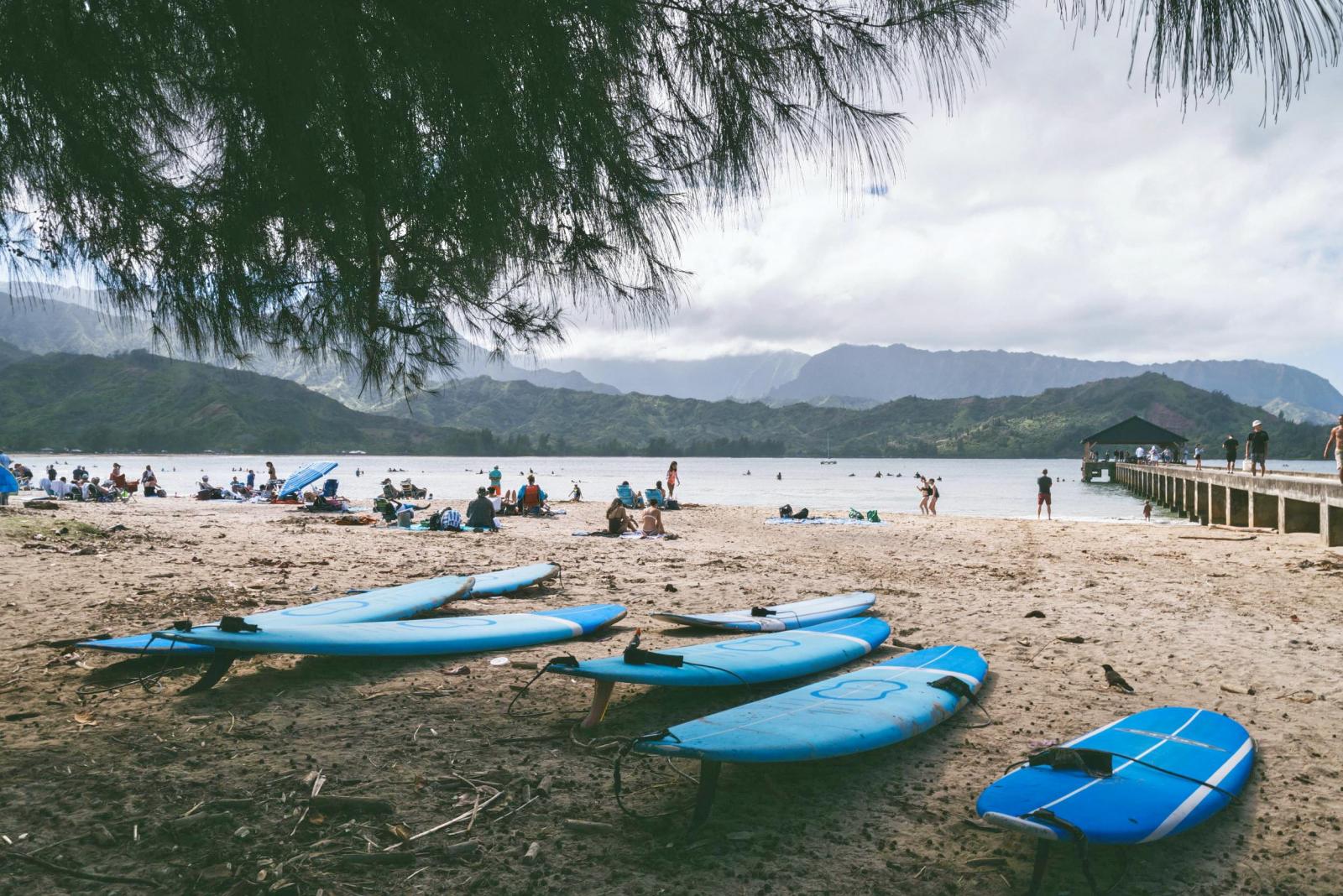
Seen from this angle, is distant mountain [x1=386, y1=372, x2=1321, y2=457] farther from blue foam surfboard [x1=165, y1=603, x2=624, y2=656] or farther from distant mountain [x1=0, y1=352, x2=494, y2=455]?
blue foam surfboard [x1=165, y1=603, x2=624, y2=656]

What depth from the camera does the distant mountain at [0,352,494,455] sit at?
77812 mm

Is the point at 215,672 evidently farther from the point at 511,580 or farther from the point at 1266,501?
the point at 1266,501

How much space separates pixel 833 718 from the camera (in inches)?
129

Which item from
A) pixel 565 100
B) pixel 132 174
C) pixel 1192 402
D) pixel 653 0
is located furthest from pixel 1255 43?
pixel 1192 402

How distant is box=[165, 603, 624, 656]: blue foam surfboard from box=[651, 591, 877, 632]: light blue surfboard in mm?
628

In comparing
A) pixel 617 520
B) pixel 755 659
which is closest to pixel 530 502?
pixel 617 520

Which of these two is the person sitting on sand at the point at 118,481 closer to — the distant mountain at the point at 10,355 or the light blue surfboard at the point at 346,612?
the light blue surfboard at the point at 346,612

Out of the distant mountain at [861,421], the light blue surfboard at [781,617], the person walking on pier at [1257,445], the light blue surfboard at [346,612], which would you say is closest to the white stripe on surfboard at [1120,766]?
the light blue surfboard at [781,617]

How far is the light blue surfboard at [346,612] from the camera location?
4188mm

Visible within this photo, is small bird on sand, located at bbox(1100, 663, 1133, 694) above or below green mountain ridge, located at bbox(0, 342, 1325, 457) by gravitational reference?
below

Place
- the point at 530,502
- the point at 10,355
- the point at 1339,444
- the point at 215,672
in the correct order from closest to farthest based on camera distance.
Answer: the point at 215,672, the point at 1339,444, the point at 530,502, the point at 10,355

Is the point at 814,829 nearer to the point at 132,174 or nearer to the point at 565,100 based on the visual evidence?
the point at 565,100

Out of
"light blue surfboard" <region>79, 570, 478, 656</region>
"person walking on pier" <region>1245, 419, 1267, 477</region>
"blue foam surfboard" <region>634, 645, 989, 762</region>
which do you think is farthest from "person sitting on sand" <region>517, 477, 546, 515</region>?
"person walking on pier" <region>1245, 419, 1267, 477</region>

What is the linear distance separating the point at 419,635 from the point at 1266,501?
2062 cm
